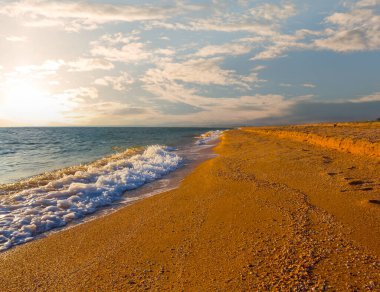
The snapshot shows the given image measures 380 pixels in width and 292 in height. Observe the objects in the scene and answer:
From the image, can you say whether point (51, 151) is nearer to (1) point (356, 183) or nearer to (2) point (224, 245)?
(2) point (224, 245)

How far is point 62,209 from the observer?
28.6 ft

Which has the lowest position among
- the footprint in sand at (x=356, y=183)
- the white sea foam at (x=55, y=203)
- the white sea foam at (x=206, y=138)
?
the white sea foam at (x=206, y=138)

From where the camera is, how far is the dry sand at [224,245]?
4.29 meters

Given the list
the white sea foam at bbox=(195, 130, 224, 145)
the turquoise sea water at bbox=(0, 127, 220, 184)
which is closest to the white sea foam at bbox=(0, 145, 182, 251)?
the turquoise sea water at bbox=(0, 127, 220, 184)

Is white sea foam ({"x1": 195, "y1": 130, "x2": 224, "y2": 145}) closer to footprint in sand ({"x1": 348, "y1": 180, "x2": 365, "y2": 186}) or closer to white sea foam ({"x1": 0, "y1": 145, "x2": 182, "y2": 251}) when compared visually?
white sea foam ({"x1": 0, "y1": 145, "x2": 182, "y2": 251})

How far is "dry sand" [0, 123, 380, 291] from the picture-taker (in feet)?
14.1

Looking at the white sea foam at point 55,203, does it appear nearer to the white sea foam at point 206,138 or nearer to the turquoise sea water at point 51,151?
the turquoise sea water at point 51,151

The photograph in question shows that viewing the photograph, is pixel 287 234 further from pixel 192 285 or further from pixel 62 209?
pixel 62 209

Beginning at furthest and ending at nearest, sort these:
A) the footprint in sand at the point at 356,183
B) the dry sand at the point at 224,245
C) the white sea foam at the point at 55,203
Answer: the footprint in sand at the point at 356,183 < the white sea foam at the point at 55,203 < the dry sand at the point at 224,245

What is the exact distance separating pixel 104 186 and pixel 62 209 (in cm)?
A: 268

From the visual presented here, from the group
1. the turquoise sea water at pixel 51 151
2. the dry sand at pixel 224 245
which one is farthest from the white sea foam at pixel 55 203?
the turquoise sea water at pixel 51 151

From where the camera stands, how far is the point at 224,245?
544 cm

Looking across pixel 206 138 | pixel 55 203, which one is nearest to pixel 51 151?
pixel 55 203

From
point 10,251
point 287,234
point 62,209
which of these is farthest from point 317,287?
point 62,209
